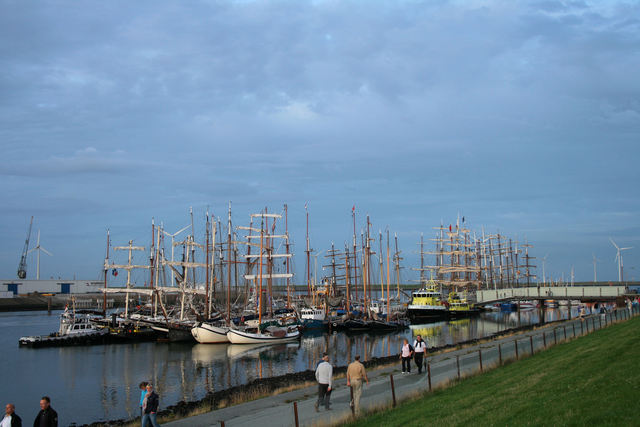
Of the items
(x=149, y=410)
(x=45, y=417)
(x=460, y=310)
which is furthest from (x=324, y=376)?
(x=460, y=310)

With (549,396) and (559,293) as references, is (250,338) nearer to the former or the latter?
(549,396)

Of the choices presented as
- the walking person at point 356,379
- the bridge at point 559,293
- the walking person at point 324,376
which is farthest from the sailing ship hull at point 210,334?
the bridge at point 559,293

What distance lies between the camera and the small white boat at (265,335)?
62656 millimetres

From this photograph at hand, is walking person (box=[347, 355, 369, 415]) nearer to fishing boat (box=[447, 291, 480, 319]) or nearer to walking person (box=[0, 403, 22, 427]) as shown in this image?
walking person (box=[0, 403, 22, 427])

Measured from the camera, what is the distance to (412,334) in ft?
250

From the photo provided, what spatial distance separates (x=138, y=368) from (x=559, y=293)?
275 feet

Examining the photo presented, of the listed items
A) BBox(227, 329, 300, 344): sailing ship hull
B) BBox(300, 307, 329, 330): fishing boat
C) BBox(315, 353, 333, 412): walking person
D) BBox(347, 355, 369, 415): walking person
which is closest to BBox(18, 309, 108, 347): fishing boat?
BBox(227, 329, 300, 344): sailing ship hull

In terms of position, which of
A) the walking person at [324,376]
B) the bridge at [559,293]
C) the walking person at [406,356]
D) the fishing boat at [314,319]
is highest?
the walking person at [324,376]

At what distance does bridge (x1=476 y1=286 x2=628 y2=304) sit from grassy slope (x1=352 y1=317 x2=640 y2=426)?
2993 inches

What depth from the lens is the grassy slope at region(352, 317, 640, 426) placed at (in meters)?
11.6

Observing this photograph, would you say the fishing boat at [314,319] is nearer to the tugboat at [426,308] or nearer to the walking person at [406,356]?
the tugboat at [426,308]

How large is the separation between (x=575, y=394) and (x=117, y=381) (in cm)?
3554

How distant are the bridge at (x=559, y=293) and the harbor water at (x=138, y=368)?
2936cm

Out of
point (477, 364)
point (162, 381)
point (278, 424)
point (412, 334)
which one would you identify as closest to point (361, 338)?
point (412, 334)
